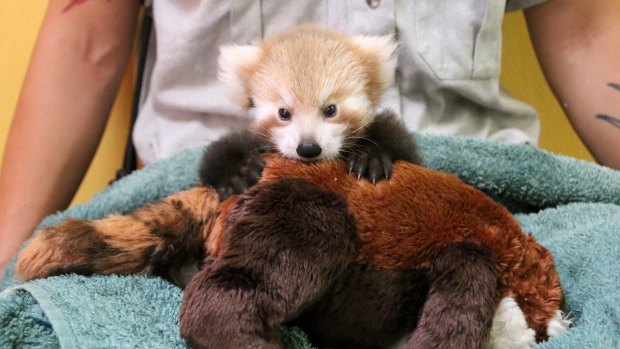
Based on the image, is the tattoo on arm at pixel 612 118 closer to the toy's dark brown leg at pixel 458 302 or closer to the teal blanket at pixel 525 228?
the teal blanket at pixel 525 228

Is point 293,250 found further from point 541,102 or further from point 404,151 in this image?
point 541,102

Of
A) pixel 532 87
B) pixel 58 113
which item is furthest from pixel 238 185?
pixel 532 87

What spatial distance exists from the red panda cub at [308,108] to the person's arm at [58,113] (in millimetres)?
501

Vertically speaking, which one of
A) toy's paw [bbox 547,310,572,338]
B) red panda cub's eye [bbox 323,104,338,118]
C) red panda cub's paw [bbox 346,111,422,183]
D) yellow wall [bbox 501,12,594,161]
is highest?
red panda cub's eye [bbox 323,104,338,118]

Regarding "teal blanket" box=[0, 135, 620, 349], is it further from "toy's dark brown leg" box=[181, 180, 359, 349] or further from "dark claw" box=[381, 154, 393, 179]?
"dark claw" box=[381, 154, 393, 179]

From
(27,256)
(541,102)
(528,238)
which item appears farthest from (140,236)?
(541,102)

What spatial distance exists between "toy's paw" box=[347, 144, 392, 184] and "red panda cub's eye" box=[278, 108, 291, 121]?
0.15 meters

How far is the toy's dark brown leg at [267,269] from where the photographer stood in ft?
2.01

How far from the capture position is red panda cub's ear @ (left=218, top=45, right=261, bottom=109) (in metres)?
1.04

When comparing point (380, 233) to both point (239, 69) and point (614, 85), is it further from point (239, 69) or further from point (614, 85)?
point (614, 85)

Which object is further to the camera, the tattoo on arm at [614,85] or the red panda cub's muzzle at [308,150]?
the tattoo on arm at [614,85]

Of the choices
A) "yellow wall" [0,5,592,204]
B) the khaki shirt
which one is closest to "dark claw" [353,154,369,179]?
the khaki shirt

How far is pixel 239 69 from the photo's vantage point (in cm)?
105

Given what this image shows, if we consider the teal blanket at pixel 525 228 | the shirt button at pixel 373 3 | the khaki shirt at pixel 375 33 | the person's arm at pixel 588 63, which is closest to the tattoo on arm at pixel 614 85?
the person's arm at pixel 588 63
